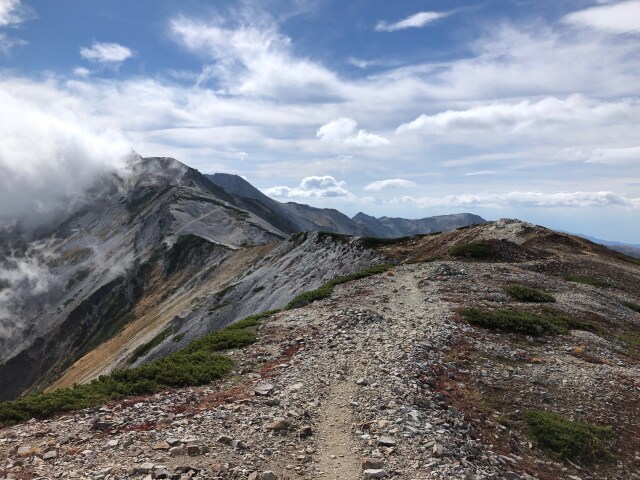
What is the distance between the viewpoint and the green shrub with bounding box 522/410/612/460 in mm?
14102

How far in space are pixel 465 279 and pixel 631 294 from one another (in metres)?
18.7

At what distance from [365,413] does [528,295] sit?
24.4 m

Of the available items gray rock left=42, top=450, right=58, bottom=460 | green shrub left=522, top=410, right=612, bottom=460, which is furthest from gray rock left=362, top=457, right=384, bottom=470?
gray rock left=42, top=450, right=58, bottom=460

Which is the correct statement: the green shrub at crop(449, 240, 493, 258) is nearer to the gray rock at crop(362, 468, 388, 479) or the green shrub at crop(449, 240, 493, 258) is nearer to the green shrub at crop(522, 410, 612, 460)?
the green shrub at crop(522, 410, 612, 460)

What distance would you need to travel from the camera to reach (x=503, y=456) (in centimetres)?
1310

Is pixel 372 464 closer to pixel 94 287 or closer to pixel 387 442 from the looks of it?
pixel 387 442

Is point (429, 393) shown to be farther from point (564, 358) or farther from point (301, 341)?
point (564, 358)

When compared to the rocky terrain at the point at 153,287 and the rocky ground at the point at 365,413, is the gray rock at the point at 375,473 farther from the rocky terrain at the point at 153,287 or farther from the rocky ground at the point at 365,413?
the rocky terrain at the point at 153,287

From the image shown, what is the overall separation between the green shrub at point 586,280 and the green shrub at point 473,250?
337 inches

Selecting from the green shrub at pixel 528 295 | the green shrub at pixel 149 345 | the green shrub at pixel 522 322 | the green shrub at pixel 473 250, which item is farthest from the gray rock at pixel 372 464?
the green shrub at pixel 149 345

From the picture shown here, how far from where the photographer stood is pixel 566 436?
1445 cm

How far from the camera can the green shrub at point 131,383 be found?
14.6 meters

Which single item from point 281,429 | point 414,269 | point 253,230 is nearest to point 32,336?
point 253,230

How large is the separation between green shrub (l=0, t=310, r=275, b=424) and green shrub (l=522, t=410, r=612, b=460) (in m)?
12.4
